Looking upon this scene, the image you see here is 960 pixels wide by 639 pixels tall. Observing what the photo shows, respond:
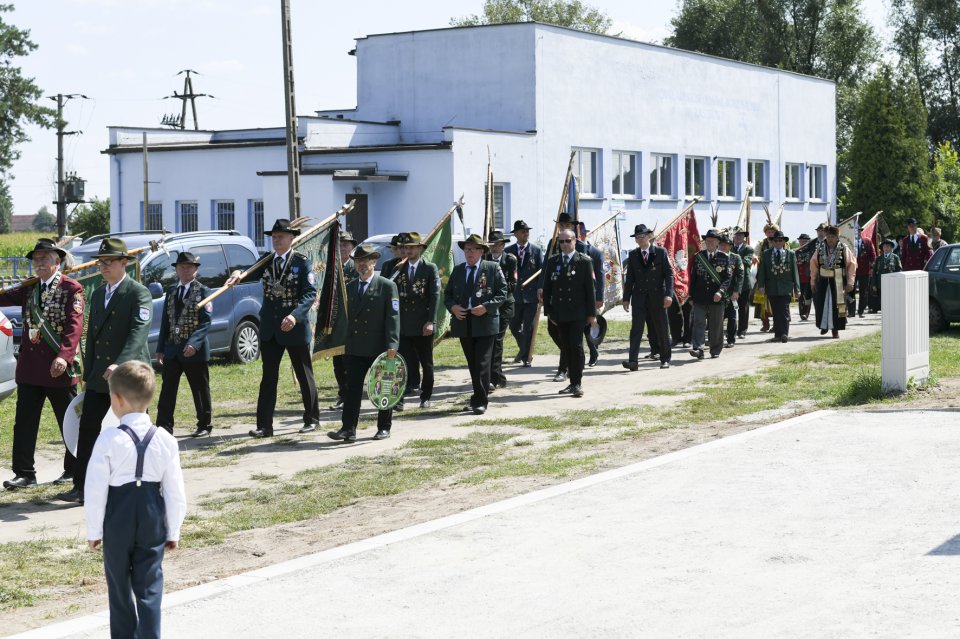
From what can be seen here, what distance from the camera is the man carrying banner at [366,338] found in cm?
1195

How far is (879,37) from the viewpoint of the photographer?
6925 centimetres

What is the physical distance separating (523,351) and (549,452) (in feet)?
24.2

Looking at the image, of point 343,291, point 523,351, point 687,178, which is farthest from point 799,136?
point 343,291

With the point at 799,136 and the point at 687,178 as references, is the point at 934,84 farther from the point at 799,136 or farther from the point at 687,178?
the point at 687,178

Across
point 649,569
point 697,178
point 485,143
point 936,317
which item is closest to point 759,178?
point 697,178

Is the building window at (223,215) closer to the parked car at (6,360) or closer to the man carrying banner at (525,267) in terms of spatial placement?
the man carrying banner at (525,267)

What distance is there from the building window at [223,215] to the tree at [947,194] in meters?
27.1

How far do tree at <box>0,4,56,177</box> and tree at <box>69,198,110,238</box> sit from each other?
8.30 m

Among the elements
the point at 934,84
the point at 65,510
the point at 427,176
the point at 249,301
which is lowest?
the point at 65,510

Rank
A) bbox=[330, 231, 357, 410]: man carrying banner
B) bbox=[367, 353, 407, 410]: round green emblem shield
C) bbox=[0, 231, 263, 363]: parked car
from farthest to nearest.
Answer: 1. bbox=[0, 231, 263, 363]: parked car
2. bbox=[330, 231, 357, 410]: man carrying banner
3. bbox=[367, 353, 407, 410]: round green emblem shield

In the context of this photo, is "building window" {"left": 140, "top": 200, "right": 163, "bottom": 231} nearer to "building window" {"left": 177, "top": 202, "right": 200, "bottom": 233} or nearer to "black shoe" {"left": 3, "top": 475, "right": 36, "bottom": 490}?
"building window" {"left": 177, "top": 202, "right": 200, "bottom": 233}

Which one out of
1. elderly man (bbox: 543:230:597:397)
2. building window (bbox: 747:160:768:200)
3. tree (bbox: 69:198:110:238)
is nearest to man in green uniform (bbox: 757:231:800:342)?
elderly man (bbox: 543:230:597:397)

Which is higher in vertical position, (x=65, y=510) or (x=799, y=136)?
(x=799, y=136)

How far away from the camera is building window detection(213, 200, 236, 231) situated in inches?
1544
